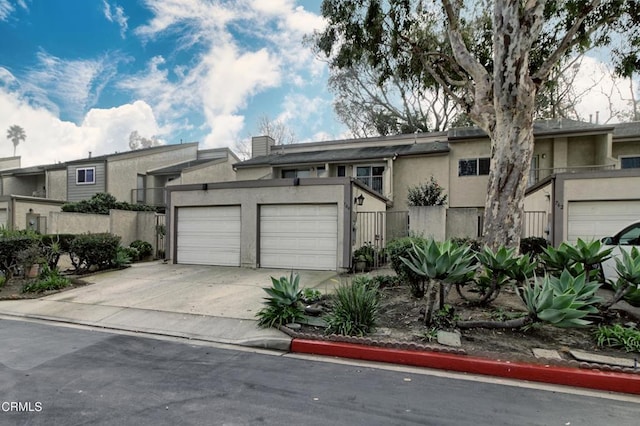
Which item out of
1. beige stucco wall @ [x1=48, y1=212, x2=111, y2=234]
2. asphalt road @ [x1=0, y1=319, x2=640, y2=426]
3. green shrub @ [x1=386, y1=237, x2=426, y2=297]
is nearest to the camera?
asphalt road @ [x1=0, y1=319, x2=640, y2=426]

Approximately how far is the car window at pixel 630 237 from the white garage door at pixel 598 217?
276 centimetres

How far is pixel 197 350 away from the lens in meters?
5.20

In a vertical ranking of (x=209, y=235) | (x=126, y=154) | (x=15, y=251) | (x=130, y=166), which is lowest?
(x=15, y=251)

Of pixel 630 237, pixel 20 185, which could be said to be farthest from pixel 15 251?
pixel 20 185

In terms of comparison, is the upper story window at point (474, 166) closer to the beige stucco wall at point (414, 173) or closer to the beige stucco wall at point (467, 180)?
the beige stucco wall at point (467, 180)

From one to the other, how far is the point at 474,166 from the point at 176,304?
15286mm

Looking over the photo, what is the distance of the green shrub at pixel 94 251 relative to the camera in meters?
11.6

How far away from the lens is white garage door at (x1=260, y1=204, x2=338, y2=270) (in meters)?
11.1

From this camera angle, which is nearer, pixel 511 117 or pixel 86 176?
pixel 511 117

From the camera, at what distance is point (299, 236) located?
11539mm

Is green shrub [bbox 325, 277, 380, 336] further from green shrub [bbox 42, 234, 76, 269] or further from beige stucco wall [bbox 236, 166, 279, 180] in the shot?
beige stucco wall [bbox 236, 166, 279, 180]

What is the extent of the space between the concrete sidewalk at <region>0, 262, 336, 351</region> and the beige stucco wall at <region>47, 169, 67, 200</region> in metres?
17.0

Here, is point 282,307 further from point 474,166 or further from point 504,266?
point 474,166

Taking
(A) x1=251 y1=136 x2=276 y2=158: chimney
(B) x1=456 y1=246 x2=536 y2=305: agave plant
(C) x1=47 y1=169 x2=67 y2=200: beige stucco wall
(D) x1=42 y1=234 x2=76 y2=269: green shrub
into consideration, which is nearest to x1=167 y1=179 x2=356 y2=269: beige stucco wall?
(D) x1=42 y1=234 x2=76 y2=269: green shrub
